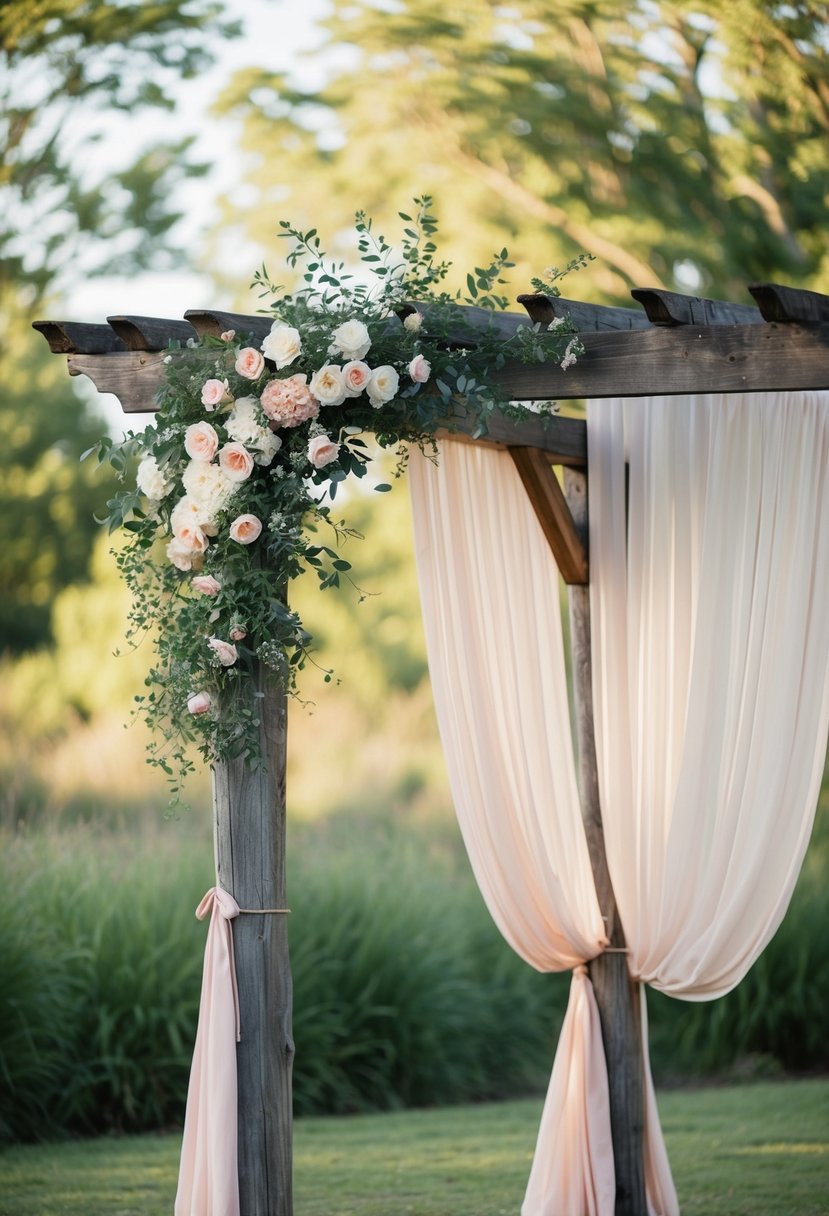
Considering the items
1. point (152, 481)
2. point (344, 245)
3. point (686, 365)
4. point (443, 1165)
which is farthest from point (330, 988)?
point (344, 245)

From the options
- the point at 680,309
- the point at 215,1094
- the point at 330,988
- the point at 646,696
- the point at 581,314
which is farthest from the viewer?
the point at 330,988

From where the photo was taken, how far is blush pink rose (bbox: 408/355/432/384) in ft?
10.9

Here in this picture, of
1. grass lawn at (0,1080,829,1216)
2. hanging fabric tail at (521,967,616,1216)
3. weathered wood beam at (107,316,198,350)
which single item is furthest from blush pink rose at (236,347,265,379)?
grass lawn at (0,1080,829,1216)

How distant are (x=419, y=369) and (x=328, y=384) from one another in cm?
21

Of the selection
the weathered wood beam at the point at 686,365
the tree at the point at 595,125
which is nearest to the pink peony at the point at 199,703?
the weathered wood beam at the point at 686,365

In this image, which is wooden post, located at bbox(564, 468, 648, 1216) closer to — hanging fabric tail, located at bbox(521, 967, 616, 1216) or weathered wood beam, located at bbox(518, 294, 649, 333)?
hanging fabric tail, located at bbox(521, 967, 616, 1216)

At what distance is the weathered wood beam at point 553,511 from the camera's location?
13.2 ft

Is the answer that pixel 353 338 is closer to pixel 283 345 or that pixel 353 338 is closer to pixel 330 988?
→ pixel 283 345

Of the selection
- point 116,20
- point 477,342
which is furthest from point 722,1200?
point 116,20

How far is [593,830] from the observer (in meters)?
4.33

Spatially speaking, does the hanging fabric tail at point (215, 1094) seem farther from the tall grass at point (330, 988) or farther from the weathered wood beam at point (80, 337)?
the tall grass at point (330, 988)

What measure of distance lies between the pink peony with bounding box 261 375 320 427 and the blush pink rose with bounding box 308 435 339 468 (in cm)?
7

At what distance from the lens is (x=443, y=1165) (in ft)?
16.7

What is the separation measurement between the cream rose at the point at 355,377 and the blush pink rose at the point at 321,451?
121 millimetres
